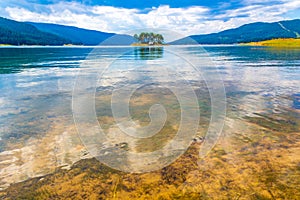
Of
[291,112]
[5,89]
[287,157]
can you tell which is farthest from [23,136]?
[291,112]

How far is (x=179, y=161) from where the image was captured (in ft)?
26.7

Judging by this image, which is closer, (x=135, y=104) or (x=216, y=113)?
(x=216, y=113)

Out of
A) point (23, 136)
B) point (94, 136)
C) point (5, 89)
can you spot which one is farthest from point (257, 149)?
point (5, 89)

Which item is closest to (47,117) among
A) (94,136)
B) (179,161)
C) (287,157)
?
(94,136)

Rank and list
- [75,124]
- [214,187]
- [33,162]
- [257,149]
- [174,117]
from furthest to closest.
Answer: [174,117]
[75,124]
[257,149]
[33,162]
[214,187]

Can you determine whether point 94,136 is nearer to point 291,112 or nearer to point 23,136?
point 23,136

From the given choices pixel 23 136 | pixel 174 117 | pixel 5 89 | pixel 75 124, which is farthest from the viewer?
pixel 5 89

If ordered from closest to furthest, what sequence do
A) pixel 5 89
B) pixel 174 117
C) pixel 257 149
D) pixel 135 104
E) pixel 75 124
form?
pixel 257 149, pixel 75 124, pixel 174 117, pixel 135 104, pixel 5 89

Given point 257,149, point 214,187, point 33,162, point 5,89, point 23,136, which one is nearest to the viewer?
point 214,187

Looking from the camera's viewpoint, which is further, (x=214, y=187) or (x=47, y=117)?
(x=47, y=117)

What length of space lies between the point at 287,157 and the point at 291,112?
19.9 feet

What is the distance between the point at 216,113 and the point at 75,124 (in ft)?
25.7

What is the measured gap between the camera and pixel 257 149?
8.86 meters

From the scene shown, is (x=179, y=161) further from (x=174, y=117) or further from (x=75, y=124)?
(x=75, y=124)
